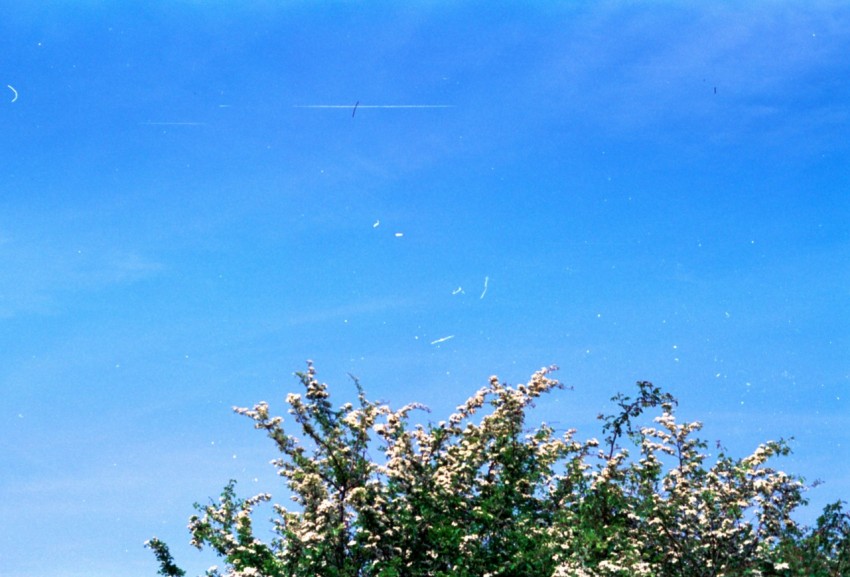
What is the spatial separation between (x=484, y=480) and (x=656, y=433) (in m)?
3.69

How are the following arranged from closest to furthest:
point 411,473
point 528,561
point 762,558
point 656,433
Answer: point 762,558
point 528,561
point 411,473
point 656,433

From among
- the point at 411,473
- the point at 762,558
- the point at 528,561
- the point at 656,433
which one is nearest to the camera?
the point at 762,558

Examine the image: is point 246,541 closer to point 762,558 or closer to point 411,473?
point 411,473

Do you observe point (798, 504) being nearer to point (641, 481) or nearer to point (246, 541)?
point (641, 481)

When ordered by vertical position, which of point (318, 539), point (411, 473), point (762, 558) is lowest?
point (762, 558)

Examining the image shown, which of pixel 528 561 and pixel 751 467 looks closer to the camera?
pixel 528 561

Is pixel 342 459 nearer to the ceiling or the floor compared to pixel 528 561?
nearer to the ceiling

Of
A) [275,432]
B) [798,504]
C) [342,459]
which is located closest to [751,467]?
[798,504]

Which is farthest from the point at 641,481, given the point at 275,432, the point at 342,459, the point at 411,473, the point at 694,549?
the point at 275,432

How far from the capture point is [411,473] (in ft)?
61.4

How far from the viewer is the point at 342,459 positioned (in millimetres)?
18281

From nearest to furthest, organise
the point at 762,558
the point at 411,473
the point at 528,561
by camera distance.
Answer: the point at 762,558 → the point at 528,561 → the point at 411,473

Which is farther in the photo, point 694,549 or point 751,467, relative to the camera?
point 751,467

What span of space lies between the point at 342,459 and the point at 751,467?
26.0 feet
